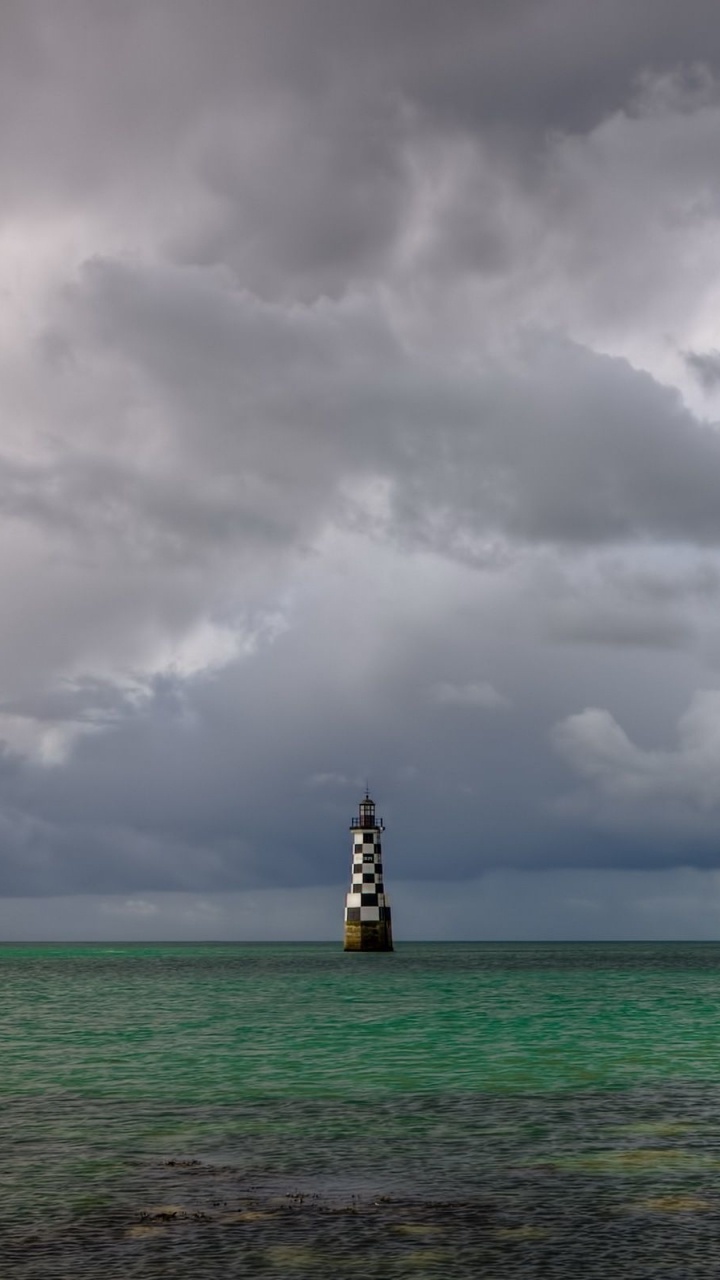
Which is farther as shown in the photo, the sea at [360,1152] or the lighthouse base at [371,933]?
the lighthouse base at [371,933]

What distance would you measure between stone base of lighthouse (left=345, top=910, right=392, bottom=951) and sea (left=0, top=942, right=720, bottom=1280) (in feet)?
223

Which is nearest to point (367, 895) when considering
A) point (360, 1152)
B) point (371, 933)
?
point (371, 933)

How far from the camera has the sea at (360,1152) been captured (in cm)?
1260

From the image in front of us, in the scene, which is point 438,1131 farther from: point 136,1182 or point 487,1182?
point 136,1182

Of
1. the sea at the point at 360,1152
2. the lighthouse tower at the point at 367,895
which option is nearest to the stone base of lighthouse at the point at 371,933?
the lighthouse tower at the point at 367,895

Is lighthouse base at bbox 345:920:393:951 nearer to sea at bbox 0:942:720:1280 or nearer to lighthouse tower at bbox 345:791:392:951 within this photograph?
lighthouse tower at bbox 345:791:392:951

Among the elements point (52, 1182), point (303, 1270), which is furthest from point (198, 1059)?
point (303, 1270)

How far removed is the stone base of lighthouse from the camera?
112 m

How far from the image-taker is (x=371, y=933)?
4417 inches

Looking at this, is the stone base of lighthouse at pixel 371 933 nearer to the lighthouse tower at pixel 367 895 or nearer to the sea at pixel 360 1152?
the lighthouse tower at pixel 367 895

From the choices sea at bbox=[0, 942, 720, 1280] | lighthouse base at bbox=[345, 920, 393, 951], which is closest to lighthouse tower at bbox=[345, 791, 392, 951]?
lighthouse base at bbox=[345, 920, 393, 951]

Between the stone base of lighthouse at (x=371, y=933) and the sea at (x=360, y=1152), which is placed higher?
the stone base of lighthouse at (x=371, y=933)

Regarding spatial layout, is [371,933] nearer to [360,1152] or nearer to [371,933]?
[371,933]

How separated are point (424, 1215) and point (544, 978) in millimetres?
86938
